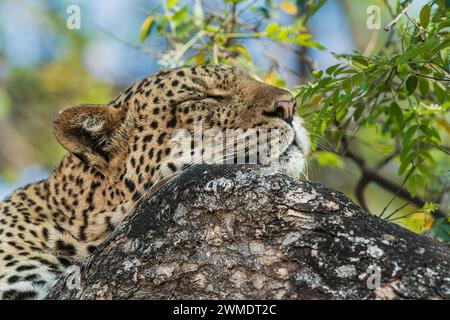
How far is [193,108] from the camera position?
25.5ft

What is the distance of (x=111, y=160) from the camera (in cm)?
749

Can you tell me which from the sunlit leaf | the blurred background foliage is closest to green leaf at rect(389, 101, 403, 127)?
the blurred background foliage

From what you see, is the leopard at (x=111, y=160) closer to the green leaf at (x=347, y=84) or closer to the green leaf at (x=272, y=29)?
the green leaf at (x=347, y=84)

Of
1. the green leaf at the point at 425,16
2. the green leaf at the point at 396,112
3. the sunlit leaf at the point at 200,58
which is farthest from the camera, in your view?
the sunlit leaf at the point at 200,58

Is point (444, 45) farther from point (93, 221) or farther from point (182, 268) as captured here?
point (93, 221)

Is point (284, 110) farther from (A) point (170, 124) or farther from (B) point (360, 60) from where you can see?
(A) point (170, 124)

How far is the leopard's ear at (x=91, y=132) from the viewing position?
7324 mm

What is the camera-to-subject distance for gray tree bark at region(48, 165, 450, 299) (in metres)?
5.01

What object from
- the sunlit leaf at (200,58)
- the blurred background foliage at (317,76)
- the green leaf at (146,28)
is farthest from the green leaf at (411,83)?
the green leaf at (146,28)

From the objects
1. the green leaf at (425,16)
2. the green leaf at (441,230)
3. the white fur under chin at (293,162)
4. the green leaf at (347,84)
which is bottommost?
the green leaf at (441,230)

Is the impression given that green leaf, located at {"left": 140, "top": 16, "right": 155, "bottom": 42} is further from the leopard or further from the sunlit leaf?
the leopard

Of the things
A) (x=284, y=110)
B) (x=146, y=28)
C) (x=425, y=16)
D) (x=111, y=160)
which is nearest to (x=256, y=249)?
(x=284, y=110)

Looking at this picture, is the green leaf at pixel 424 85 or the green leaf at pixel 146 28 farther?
the green leaf at pixel 146 28

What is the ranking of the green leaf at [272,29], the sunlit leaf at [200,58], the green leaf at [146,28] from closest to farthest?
the green leaf at [272,29], the sunlit leaf at [200,58], the green leaf at [146,28]
